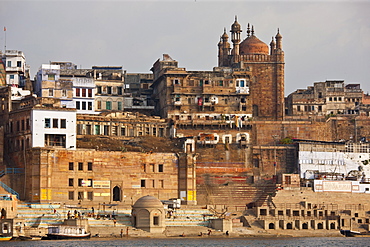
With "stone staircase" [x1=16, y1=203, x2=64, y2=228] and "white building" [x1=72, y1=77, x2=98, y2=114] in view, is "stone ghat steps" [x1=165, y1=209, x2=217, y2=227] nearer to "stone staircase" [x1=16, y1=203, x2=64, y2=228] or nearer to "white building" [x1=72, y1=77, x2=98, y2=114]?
"stone staircase" [x1=16, y1=203, x2=64, y2=228]

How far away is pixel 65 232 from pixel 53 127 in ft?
51.6

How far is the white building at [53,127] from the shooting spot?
86.1 meters

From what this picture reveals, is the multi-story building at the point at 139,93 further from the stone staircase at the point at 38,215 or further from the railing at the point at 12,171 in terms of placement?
the stone staircase at the point at 38,215

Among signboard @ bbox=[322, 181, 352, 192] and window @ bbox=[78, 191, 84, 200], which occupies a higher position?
signboard @ bbox=[322, 181, 352, 192]

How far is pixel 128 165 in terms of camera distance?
88.9m

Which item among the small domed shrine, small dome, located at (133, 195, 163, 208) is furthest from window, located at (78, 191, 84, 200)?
the small domed shrine

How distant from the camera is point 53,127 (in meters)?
87.1

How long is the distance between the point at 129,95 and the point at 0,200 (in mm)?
35827

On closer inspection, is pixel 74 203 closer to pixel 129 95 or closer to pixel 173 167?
pixel 173 167

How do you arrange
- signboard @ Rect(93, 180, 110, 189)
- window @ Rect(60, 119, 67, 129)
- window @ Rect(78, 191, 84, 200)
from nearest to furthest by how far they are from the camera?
window @ Rect(78, 191, 84, 200), signboard @ Rect(93, 180, 110, 189), window @ Rect(60, 119, 67, 129)

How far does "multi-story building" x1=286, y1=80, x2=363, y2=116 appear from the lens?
377ft

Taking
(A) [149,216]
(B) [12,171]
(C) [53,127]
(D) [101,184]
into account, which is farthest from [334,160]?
(B) [12,171]

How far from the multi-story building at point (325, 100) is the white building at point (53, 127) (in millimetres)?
35844

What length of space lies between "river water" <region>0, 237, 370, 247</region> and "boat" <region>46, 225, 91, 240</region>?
476mm
